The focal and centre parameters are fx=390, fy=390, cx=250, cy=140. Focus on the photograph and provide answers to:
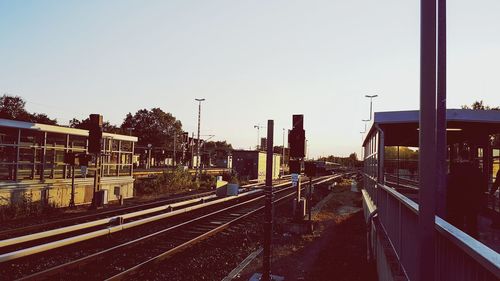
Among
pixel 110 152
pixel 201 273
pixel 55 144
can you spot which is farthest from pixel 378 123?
pixel 110 152

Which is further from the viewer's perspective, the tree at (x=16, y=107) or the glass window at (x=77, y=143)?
the tree at (x=16, y=107)

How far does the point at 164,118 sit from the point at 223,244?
9191 cm

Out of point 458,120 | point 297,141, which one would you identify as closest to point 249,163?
point 297,141

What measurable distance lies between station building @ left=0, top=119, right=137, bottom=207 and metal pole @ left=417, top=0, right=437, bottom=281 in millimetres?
15757

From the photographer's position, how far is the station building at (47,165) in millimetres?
15715

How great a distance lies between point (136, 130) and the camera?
9906 cm

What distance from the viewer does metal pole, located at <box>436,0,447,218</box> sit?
18.5ft

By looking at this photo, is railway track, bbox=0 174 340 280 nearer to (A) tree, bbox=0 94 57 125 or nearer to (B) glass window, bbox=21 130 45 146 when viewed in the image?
(B) glass window, bbox=21 130 45 146

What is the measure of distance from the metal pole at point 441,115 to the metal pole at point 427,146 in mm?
2489

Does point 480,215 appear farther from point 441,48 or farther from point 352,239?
point 441,48

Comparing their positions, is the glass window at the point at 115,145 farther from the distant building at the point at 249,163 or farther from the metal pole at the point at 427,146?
the metal pole at the point at 427,146

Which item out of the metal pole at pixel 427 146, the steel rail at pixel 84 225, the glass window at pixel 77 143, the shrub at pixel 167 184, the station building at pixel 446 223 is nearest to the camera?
the station building at pixel 446 223

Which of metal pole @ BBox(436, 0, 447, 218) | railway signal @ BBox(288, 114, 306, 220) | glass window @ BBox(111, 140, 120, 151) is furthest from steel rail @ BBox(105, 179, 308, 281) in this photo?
glass window @ BBox(111, 140, 120, 151)

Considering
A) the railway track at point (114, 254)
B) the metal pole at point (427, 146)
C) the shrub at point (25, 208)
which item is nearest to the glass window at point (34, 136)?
the shrub at point (25, 208)
